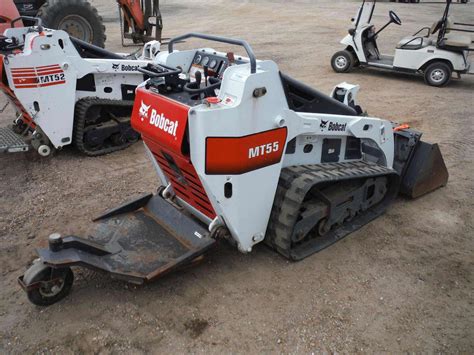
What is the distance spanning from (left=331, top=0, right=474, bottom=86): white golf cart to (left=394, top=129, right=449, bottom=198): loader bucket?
5.51 metres

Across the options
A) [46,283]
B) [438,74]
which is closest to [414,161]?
[46,283]

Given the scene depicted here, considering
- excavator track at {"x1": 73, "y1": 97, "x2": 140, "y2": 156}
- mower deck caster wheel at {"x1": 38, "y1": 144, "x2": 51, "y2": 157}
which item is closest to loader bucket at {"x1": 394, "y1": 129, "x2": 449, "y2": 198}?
excavator track at {"x1": 73, "y1": 97, "x2": 140, "y2": 156}

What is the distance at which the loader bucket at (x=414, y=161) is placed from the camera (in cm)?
481

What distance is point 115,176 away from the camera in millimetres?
5438

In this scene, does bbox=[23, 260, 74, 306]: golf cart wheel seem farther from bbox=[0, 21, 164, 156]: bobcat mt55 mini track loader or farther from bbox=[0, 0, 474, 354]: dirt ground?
bbox=[0, 21, 164, 156]: bobcat mt55 mini track loader

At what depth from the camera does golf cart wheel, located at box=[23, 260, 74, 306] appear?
3076mm

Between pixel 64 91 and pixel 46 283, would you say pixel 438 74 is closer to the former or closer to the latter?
pixel 64 91

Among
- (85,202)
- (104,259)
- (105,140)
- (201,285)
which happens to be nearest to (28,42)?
(105,140)

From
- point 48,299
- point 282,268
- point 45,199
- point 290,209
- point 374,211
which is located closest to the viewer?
point 48,299

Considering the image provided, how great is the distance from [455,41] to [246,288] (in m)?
8.27

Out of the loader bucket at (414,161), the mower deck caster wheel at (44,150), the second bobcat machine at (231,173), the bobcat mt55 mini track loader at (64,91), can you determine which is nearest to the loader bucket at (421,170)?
the loader bucket at (414,161)

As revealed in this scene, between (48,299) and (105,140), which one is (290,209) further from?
(105,140)

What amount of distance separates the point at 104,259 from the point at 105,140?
3.26 metres

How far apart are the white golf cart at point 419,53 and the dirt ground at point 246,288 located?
4412mm
